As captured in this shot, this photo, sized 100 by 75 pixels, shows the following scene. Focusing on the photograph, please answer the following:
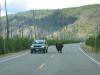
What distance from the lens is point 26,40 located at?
72.4m

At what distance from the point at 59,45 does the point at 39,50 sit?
142 inches

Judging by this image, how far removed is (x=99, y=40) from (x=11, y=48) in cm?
1971

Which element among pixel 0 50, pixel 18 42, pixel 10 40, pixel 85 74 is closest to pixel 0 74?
pixel 85 74

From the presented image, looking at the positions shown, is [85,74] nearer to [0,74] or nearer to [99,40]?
[0,74]

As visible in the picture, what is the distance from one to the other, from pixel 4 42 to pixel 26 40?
18.7 m

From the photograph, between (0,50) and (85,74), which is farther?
(0,50)

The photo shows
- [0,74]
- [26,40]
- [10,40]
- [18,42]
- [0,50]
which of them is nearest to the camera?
[0,74]

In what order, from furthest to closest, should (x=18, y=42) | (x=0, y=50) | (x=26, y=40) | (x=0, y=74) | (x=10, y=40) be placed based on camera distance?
(x=26, y=40), (x=18, y=42), (x=10, y=40), (x=0, y=50), (x=0, y=74)

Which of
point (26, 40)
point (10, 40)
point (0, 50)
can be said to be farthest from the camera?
point (26, 40)

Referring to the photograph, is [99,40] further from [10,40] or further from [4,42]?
[4,42]

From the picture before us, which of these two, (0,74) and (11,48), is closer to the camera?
(0,74)

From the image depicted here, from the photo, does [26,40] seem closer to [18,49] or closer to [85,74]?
[18,49]

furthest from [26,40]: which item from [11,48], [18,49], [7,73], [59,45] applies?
[7,73]

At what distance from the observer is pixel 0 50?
5262 cm
